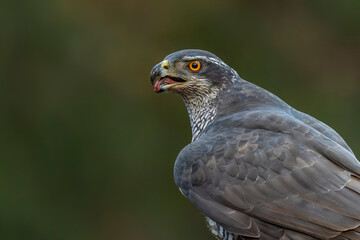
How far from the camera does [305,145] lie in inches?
184

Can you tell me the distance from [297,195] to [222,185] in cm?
49

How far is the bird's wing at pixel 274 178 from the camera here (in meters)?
4.40

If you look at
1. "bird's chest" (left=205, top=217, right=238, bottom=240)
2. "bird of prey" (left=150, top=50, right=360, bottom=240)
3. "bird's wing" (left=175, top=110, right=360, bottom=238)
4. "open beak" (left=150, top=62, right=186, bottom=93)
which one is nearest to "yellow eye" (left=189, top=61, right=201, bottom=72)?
"open beak" (left=150, top=62, right=186, bottom=93)

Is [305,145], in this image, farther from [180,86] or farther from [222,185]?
[180,86]

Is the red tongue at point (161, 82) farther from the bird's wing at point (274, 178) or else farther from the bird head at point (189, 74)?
the bird's wing at point (274, 178)

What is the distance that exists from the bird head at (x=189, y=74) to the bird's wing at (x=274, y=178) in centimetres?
74

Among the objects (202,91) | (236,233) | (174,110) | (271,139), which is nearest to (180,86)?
(202,91)

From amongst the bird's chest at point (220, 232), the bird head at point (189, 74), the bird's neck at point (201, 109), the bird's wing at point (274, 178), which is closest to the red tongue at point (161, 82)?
the bird head at point (189, 74)

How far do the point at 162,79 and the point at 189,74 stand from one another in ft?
0.71

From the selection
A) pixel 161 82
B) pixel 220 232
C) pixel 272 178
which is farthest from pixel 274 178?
pixel 161 82

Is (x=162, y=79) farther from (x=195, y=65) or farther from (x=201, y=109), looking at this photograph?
(x=201, y=109)

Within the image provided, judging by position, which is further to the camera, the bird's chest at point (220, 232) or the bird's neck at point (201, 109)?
the bird's neck at point (201, 109)

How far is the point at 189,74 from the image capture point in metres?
5.58

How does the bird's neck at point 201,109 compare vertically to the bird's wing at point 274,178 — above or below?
above
